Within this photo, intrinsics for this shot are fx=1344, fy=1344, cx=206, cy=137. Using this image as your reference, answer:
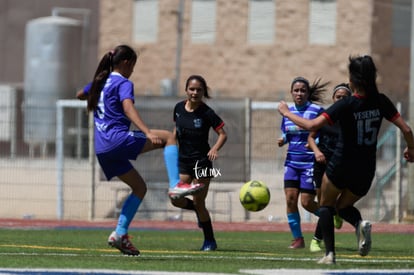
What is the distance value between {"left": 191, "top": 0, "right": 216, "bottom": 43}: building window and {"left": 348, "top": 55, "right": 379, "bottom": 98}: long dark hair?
97.6 ft

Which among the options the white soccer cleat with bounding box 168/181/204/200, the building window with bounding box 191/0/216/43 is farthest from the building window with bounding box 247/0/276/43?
the white soccer cleat with bounding box 168/181/204/200

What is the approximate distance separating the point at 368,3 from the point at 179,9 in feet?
20.8

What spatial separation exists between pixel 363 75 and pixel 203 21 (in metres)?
30.0

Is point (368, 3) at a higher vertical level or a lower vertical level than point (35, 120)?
higher

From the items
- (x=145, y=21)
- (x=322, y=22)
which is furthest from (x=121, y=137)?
(x=145, y=21)

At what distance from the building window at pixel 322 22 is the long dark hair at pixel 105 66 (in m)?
27.5

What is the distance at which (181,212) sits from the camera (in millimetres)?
25359

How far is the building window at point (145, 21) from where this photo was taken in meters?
43.1

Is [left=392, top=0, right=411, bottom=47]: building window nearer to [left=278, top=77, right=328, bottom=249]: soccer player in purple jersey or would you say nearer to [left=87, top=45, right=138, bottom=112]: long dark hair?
[left=278, top=77, right=328, bottom=249]: soccer player in purple jersey

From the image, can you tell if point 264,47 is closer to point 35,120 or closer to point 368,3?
point 368,3

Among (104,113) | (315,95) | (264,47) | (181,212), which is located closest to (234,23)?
(264,47)

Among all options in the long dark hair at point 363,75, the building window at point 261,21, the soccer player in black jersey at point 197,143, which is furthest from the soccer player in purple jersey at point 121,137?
the building window at point 261,21

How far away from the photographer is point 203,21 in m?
42.1

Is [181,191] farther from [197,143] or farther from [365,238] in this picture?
[197,143]
